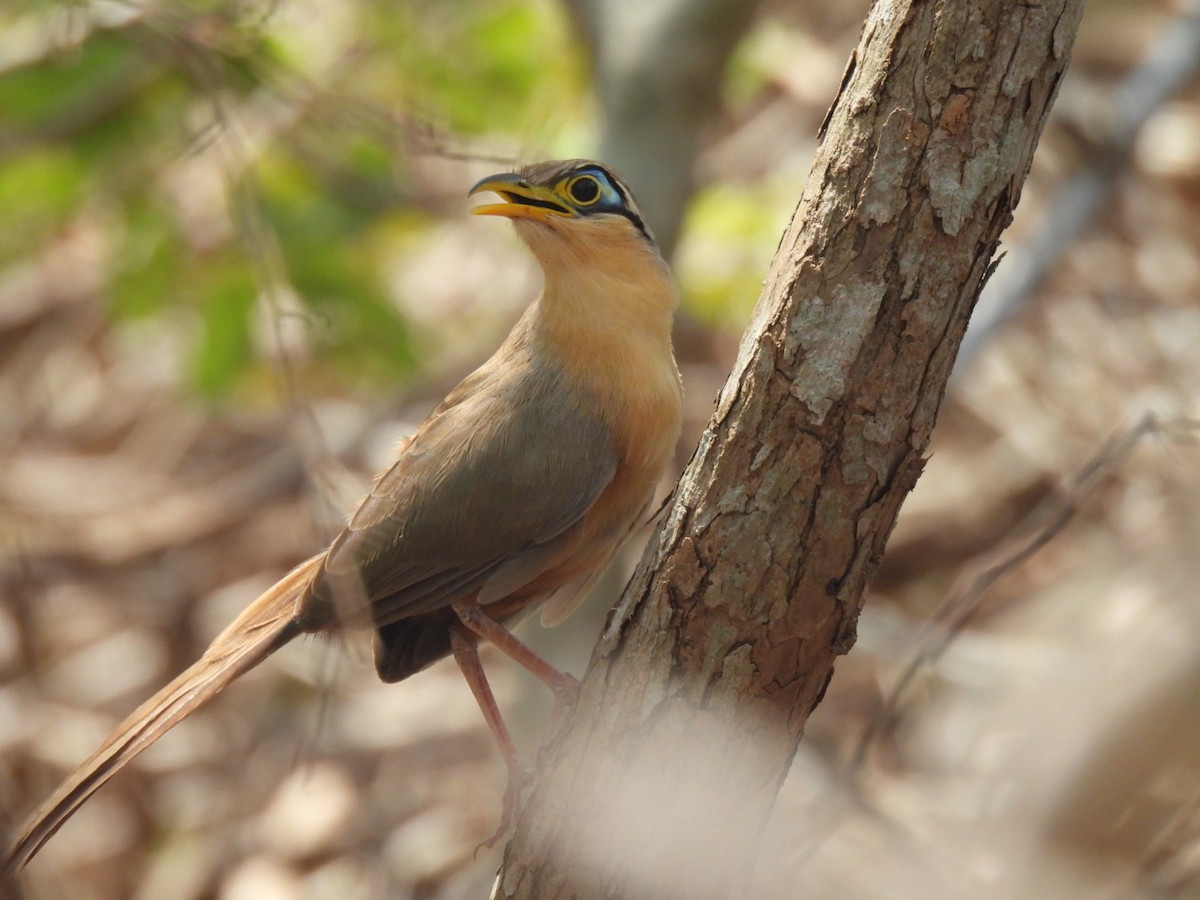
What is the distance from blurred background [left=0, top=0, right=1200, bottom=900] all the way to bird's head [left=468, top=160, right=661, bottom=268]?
0.19m

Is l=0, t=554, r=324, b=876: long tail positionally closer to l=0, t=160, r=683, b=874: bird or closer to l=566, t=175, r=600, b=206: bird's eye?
l=0, t=160, r=683, b=874: bird

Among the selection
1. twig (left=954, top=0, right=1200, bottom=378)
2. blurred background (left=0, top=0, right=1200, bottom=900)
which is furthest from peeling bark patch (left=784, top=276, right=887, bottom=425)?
twig (left=954, top=0, right=1200, bottom=378)

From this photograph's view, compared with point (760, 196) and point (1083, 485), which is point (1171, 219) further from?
point (1083, 485)

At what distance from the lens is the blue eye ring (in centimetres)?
407

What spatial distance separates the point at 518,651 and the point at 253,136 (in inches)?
173

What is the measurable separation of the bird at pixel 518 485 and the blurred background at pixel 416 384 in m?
0.22

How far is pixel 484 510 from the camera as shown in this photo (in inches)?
151

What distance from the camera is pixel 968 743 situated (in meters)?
6.70

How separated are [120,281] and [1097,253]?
613 centimetres

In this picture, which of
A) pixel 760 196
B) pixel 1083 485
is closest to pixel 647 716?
pixel 1083 485

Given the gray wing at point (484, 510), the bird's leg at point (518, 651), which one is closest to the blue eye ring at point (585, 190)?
the gray wing at point (484, 510)

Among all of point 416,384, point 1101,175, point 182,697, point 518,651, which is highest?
point 1101,175

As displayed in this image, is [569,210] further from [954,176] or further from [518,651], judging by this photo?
[954,176]

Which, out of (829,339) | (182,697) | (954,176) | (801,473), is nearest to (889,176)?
(954,176)
